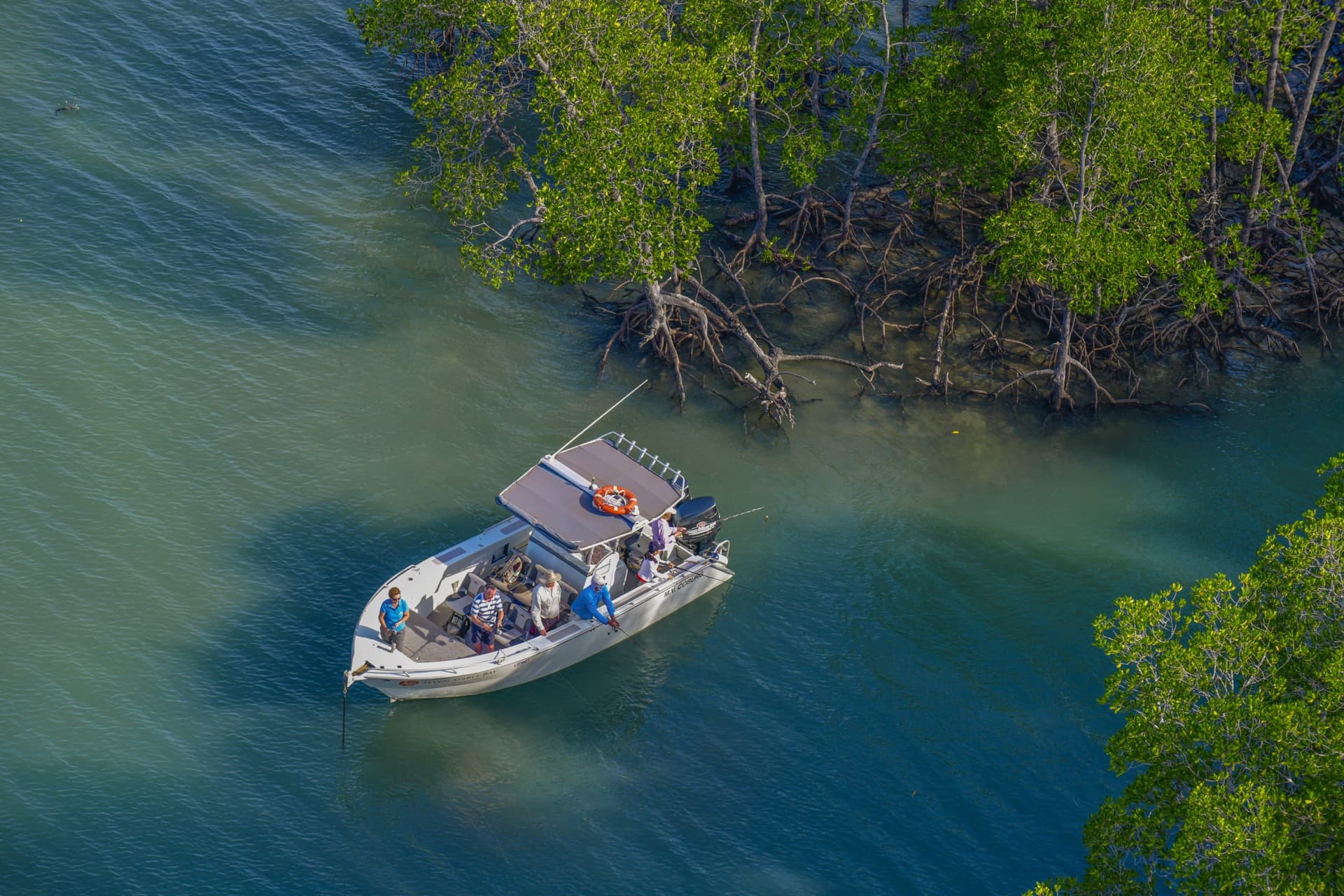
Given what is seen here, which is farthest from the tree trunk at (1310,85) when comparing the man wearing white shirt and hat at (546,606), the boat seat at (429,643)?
the boat seat at (429,643)

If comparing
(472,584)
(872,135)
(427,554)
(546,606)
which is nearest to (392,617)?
(472,584)

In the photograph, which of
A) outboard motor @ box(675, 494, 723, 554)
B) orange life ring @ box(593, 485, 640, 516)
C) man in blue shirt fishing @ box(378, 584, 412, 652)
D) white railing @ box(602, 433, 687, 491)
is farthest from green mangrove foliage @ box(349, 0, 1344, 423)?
man in blue shirt fishing @ box(378, 584, 412, 652)

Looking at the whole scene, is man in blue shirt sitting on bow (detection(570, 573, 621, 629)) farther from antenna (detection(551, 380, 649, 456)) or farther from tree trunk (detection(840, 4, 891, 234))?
tree trunk (detection(840, 4, 891, 234))

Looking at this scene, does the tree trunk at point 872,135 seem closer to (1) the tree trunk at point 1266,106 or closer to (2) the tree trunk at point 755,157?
(2) the tree trunk at point 755,157

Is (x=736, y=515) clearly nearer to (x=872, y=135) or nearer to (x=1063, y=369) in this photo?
(x=1063, y=369)

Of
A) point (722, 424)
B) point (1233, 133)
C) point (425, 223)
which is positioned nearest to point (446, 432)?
point (722, 424)

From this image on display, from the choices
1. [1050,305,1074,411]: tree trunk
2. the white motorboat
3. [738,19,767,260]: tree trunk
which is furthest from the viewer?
[738,19,767,260]: tree trunk
